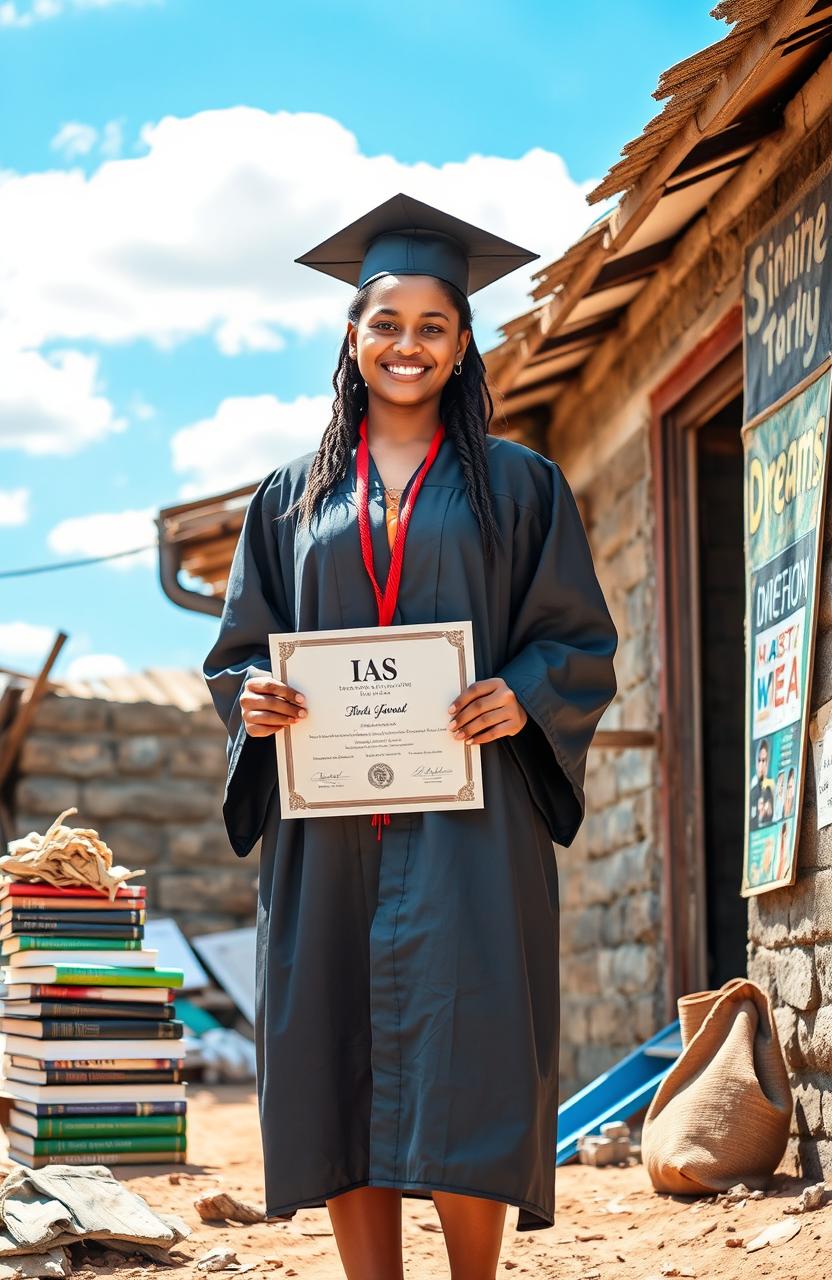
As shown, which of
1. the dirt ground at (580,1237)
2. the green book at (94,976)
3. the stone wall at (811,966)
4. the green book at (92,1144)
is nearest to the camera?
the dirt ground at (580,1237)

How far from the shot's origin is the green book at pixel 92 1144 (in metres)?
4.50

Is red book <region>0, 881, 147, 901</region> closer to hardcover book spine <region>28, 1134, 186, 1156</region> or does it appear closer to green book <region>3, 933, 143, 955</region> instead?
green book <region>3, 933, 143, 955</region>

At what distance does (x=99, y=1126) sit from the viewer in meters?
4.60

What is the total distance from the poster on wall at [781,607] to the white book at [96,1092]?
1.78 metres

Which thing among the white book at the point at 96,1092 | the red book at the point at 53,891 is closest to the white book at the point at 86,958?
the red book at the point at 53,891

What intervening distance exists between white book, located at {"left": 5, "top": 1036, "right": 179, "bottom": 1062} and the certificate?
212 cm

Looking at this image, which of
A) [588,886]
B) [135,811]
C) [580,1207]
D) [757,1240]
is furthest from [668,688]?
[135,811]

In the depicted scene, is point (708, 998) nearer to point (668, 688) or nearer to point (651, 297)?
point (668, 688)

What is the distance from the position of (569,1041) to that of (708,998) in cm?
305

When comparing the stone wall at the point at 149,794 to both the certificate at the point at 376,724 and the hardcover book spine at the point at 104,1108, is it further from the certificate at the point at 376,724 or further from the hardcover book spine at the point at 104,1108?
the certificate at the point at 376,724

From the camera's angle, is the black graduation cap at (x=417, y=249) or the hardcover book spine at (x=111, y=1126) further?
the hardcover book spine at (x=111, y=1126)

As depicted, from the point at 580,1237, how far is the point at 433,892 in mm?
1582

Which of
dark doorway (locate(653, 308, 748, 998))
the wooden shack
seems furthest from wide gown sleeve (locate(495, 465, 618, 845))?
dark doorway (locate(653, 308, 748, 998))

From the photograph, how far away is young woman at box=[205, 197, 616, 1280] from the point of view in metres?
2.66
